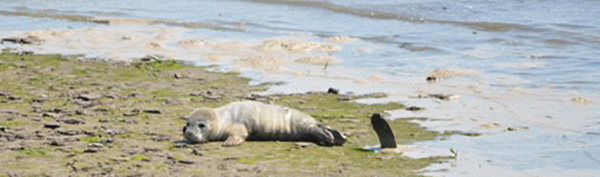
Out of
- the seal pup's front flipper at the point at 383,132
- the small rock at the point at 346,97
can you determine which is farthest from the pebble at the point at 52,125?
the small rock at the point at 346,97

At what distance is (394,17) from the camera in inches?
1029

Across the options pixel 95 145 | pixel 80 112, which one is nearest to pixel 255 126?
pixel 95 145

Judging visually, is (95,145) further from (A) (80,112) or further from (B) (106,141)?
(A) (80,112)

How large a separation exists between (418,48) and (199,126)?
1020 cm

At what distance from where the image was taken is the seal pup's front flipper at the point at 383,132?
876cm

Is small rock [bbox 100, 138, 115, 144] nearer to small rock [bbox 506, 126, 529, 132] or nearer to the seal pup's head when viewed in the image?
the seal pup's head

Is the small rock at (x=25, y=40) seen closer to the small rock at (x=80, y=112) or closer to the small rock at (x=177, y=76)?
the small rock at (x=177, y=76)

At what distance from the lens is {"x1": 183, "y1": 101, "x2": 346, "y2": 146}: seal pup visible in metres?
9.11

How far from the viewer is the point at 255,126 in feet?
30.9

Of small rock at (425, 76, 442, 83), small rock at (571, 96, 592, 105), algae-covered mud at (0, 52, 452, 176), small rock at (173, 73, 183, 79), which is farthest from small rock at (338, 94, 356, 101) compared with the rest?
small rock at (173, 73, 183, 79)

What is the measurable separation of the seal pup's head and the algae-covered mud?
0.36 ft

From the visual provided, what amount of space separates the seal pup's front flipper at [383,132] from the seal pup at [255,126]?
41 centimetres

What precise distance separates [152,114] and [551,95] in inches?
198

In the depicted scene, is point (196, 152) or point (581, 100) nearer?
point (196, 152)
